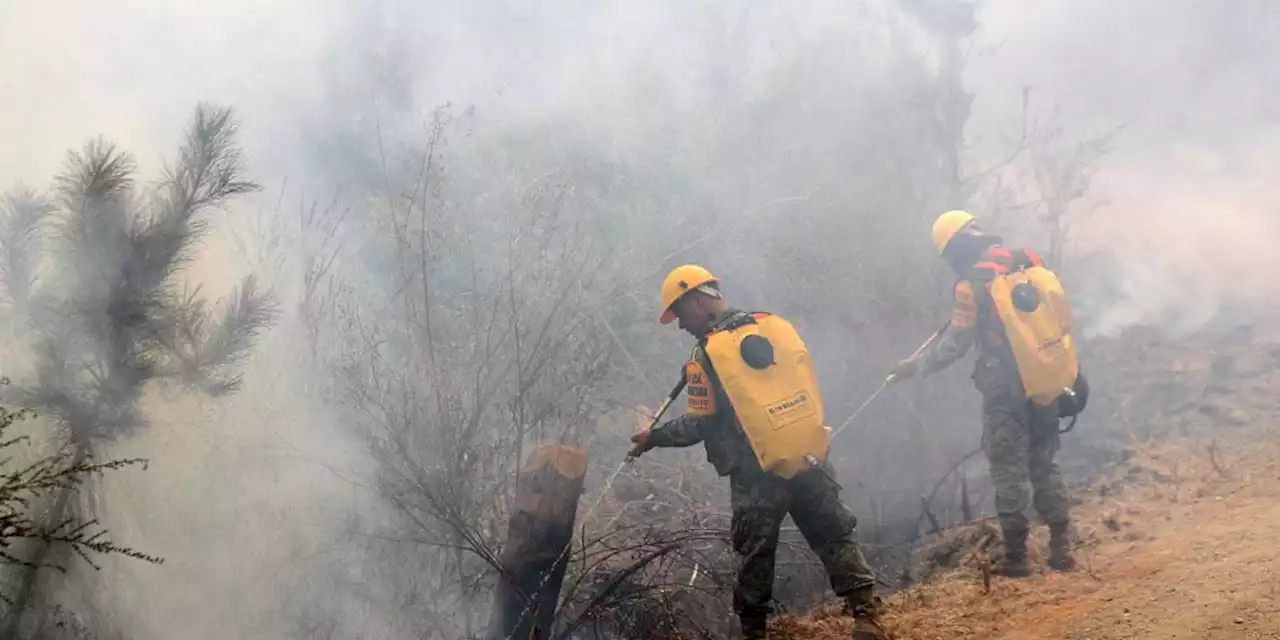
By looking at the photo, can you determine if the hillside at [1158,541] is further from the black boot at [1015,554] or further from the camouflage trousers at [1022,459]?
the camouflage trousers at [1022,459]

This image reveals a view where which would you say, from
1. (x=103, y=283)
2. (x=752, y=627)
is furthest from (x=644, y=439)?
(x=103, y=283)

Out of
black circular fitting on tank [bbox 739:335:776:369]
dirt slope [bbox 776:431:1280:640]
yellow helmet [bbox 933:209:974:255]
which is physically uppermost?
yellow helmet [bbox 933:209:974:255]

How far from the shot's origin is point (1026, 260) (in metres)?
4.73

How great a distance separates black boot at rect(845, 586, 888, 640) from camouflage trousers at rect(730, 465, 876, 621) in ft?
0.33

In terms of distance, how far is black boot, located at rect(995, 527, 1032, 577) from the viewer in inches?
179

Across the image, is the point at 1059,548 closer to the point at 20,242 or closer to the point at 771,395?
the point at 771,395

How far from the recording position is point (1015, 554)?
4559 mm

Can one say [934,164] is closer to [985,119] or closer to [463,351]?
[985,119]

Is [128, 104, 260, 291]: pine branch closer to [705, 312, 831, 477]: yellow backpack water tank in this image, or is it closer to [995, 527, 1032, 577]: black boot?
[705, 312, 831, 477]: yellow backpack water tank

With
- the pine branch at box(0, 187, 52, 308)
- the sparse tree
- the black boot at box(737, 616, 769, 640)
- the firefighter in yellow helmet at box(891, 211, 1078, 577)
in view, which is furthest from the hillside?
the pine branch at box(0, 187, 52, 308)

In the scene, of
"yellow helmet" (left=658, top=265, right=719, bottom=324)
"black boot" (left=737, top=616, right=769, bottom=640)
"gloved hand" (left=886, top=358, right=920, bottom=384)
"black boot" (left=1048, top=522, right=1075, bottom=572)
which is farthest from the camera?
"gloved hand" (left=886, top=358, right=920, bottom=384)

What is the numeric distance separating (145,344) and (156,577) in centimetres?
137

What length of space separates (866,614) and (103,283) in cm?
324

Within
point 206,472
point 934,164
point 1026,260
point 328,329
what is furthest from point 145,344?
point 934,164
